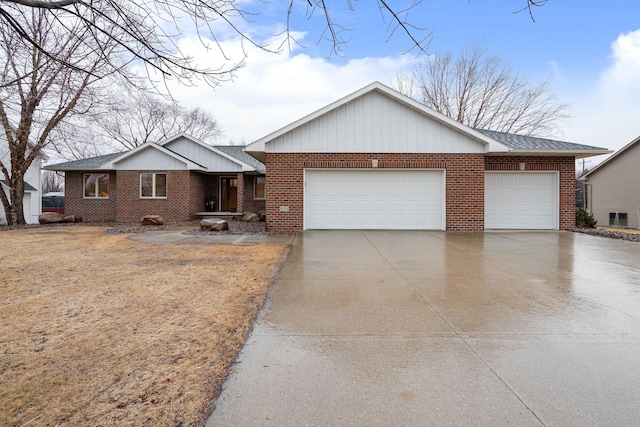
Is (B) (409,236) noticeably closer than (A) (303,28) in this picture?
No

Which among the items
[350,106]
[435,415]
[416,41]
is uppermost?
Answer: [350,106]

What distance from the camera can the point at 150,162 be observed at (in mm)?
17531

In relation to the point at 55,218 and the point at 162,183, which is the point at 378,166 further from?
the point at 55,218

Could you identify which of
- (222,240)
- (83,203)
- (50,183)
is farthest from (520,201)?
(50,183)

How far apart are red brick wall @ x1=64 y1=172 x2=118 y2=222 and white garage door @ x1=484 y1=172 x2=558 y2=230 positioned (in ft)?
58.4

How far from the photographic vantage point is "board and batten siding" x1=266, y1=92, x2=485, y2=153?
39.8ft

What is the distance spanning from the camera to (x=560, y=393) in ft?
7.48

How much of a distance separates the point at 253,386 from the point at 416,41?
335cm

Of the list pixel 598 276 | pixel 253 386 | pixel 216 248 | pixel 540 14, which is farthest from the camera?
pixel 216 248

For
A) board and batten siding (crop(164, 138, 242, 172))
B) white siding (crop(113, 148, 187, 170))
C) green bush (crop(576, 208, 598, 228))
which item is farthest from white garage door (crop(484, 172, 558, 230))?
white siding (crop(113, 148, 187, 170))

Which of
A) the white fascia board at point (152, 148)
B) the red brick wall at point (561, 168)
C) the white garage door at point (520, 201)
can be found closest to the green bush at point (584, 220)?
the red brick wall at point (561, 168)

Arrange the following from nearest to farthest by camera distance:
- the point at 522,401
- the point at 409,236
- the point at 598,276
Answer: the point at 522,401
the point at 598,276
the point at 409,236

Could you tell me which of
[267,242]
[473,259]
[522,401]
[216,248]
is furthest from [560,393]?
[267,242]

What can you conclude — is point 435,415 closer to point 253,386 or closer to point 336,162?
point 253,386
